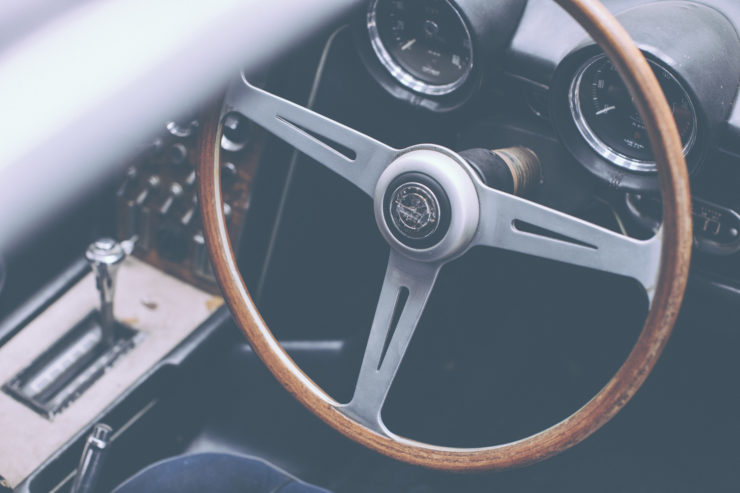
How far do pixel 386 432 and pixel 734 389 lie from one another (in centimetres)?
78

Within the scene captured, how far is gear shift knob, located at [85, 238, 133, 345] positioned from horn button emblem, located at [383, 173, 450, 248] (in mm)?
602

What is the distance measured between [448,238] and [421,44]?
45 centimetres

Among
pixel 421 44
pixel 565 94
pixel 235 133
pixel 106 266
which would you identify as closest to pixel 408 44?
pixel 421 44

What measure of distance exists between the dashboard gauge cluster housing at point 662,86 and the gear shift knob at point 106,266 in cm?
79

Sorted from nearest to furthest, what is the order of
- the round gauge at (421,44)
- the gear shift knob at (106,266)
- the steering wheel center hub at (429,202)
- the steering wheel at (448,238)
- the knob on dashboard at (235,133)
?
Answer: 1. the steering wheel at (448,238)
2. the steering wheel center hub at (429,202)
3. the round gauge at (421,44)
4. the gear shift knob at (106,266)
5. the knob on dashboard at (235,133)

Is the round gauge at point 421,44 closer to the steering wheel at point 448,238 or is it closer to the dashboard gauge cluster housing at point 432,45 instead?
the dashboard gauge cluster housing at point 432,45

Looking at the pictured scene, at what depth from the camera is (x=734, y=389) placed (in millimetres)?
1414

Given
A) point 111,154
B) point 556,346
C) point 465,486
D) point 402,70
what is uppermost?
point 111,154

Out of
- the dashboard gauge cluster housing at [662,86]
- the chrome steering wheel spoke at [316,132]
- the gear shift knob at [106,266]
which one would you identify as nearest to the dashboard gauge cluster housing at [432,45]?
the dashboard gauge cluster housing at [662,86]

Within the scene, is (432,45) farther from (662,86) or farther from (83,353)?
(83,353)

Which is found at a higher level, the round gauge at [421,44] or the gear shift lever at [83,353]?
the round gauge at [421,44]

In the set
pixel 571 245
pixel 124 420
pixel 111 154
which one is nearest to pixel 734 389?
pixel 571 245

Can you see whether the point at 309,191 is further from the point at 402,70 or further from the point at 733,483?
the point at 733,483

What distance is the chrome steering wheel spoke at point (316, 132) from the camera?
99cm
